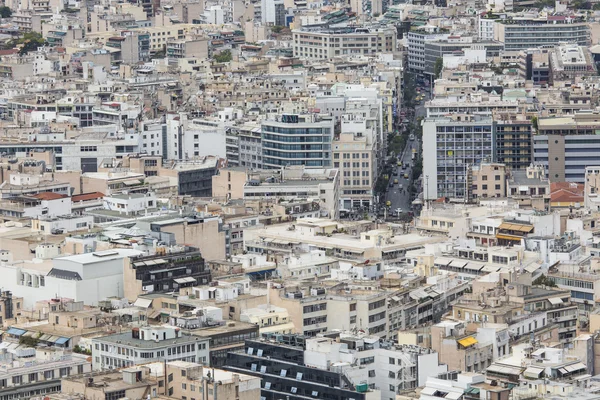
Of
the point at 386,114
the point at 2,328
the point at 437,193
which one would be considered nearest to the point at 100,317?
the point at 2,328

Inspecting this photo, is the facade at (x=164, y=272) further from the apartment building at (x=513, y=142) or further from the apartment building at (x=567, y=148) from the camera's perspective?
the apartment building at (x=513, y=142)

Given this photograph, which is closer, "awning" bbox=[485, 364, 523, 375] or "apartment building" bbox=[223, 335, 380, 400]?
"awning" bbox=[485, 364, 523, 375]

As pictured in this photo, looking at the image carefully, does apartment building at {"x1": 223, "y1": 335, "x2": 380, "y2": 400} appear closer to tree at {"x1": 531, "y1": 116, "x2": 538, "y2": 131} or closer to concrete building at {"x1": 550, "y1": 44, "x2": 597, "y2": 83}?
tree at {"x1": 531, "y1": 116, "x2": 538, "y2": 131}

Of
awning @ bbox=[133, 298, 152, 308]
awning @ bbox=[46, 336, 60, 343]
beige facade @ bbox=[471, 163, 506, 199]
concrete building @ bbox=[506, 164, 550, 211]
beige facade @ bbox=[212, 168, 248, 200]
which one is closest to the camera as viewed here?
awning @ bbox=[46, 336, 60, 343]

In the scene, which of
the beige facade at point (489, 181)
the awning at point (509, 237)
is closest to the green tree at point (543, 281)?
the awning at point (509, 237)

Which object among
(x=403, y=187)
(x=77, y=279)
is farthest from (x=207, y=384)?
(x=403, y=187)

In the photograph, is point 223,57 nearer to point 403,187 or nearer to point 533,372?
point 403,187

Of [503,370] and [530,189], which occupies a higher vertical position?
[530,189]

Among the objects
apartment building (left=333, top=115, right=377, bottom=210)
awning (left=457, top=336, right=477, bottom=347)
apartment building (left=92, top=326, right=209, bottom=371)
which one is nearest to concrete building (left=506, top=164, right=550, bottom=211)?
apartment building (left=333, top=115, right=377, bottom=210)
